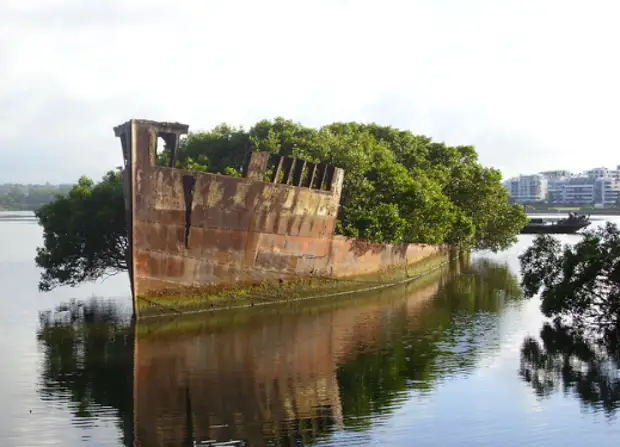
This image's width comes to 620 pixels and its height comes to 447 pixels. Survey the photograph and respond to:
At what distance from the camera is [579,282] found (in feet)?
84.7

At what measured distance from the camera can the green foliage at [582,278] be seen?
25.5 m

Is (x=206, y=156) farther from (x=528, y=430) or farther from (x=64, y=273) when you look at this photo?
(x=528, y=430)

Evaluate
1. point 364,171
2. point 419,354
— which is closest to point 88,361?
point 419,354

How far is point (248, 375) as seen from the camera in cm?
2108

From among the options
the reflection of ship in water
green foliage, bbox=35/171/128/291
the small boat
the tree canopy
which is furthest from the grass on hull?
the small boat

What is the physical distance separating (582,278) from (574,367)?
4.36 metres

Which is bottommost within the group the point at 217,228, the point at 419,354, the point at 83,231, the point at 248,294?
the point at 419,354

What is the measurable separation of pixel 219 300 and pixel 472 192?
27.8 metres

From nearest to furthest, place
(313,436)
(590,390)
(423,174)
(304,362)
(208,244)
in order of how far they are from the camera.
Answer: (313,436)
(590,390)
(304,362)
(208,244)
(423,174)

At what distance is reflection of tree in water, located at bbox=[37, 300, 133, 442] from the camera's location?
1828 centimetres

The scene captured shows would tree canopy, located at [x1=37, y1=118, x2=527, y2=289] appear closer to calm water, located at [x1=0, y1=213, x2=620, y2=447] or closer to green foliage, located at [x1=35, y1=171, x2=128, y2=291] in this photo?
green foliage, located at [x1=35, y1=171, x2=128, y2=291]

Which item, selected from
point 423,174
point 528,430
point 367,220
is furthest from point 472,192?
point 528,430

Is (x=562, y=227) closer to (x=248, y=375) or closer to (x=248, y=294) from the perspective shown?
(x=248, y=294)

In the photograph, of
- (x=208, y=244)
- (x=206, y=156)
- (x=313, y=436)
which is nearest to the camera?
(x=313, y=436)
